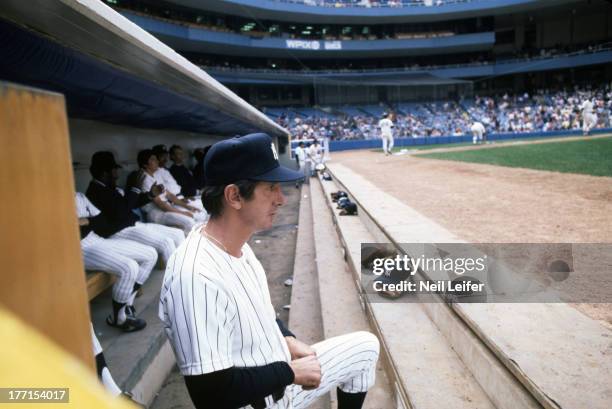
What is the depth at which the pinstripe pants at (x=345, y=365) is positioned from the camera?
1.69 metres

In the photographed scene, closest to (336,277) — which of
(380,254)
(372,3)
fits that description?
(380,254)

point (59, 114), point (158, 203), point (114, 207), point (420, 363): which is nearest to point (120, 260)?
point (114, 207)

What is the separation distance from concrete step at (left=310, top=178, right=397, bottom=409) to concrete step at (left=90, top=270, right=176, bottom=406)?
1192mm

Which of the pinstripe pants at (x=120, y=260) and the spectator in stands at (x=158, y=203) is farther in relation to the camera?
the spectator in stands at (x=158, y=203)

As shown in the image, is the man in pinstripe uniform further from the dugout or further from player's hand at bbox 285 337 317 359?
player's hand at bbox 285 337 317 359

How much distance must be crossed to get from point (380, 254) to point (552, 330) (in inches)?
67.2

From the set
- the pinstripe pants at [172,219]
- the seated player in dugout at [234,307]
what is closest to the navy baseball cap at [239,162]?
the seated player in dugout at [234,307]

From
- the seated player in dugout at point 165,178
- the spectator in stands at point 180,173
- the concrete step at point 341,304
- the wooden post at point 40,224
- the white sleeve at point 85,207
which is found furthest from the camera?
the spectator in stands at point 180,173

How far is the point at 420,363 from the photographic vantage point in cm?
206

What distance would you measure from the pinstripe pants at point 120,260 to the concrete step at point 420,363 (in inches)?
72.4

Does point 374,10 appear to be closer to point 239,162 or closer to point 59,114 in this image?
point 239,162

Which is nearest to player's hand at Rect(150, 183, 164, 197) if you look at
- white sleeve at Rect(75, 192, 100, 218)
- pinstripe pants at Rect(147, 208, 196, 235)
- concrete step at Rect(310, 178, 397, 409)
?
pinstripe pants at Rect(147, 208, 196, 235)

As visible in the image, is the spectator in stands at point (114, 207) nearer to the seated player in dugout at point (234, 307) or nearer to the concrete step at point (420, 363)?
the concrete step at point (420, 363)

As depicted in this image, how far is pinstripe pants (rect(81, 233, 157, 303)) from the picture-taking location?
2914mm
